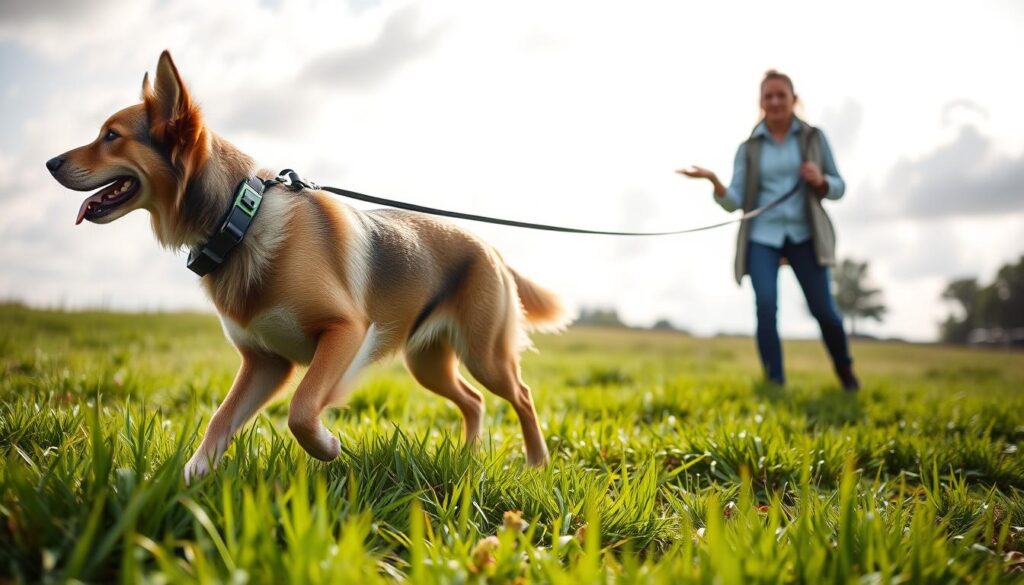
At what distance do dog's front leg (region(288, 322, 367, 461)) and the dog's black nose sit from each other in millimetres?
1215

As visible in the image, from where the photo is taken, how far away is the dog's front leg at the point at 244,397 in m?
2.97

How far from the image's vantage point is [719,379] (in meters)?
7.00

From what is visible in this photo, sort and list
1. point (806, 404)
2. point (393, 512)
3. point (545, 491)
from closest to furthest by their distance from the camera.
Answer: point (393, 512) → point (545, 491) → point (806, 404)

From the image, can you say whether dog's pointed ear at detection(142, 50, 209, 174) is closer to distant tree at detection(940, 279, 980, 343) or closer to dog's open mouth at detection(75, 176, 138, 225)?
dog's open mouth at detection(75, 176, 138, 225)

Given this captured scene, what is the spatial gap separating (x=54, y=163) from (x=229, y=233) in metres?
0.72

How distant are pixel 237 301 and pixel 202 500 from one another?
997mm

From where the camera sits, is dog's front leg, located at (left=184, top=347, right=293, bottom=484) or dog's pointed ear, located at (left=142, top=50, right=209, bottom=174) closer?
dog's pointed ear, located at (left=142, top=50, right=209, bottom=174)

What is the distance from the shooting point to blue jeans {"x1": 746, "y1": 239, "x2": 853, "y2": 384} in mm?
6016

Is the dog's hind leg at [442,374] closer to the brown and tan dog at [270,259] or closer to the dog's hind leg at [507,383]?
the dog's hind leg at [507,383]

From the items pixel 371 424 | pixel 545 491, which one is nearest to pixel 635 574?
pixel 545 491

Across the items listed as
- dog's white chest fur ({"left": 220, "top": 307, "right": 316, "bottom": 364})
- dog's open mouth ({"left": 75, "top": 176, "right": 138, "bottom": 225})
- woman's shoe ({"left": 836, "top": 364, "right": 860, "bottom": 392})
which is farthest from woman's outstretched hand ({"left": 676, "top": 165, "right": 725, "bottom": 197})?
dog's open mouth ({"left": 75, "top": 176, "right": 138, "bottom": 225})

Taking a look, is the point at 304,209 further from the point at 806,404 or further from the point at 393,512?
the point at 806,404

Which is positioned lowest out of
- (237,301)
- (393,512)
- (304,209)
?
(393,512)

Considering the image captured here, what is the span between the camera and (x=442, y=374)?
161 inches
